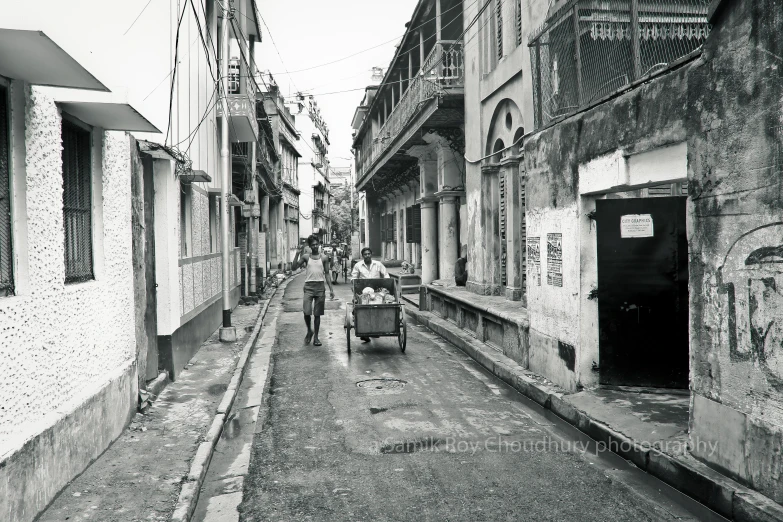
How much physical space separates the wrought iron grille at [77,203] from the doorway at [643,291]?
502 centimetres

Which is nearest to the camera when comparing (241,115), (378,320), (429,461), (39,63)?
(39,63)

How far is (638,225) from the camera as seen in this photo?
682 cm

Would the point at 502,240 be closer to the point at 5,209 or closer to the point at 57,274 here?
the point at 57,274

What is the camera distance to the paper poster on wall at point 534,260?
8336mm

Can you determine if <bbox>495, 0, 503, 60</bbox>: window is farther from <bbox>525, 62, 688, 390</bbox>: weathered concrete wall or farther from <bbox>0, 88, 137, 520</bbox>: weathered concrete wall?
<bbox>0, 88, 137, 520</bbox>: weathered concrete wall

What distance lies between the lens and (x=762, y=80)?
4148 millimetres

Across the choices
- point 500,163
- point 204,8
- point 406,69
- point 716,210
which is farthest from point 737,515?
point 406,69

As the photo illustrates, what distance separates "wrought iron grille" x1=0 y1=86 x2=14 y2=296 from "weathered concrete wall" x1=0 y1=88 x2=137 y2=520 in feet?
0.27

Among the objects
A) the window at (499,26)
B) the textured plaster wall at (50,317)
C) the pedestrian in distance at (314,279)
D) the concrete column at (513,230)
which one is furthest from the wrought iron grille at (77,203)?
the window at (499,26)

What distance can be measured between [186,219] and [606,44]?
6.63m

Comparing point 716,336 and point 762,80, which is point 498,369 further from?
point 762,80

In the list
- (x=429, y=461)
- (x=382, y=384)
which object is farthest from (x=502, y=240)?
(x=429, y=461)

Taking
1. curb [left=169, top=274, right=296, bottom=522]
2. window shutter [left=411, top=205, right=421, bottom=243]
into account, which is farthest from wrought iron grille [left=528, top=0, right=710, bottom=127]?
window shutter [left=411, top=205, right=421, bottom=243]

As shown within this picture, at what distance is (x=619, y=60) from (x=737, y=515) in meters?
4.81
